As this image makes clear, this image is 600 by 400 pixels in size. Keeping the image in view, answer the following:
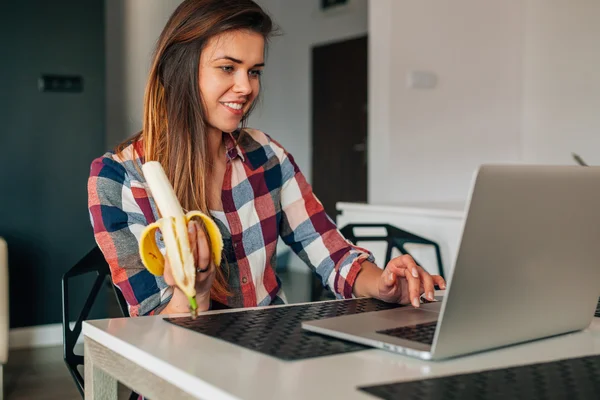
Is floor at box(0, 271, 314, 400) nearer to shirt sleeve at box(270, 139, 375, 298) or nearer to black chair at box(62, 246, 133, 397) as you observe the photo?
black chair at box(62, 246, 133, 397)

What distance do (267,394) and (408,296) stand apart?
62 centimetres

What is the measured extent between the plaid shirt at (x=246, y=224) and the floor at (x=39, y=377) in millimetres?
1853

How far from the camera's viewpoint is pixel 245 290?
160cm

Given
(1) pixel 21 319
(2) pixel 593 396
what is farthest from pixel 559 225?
(1) pixel 21 319

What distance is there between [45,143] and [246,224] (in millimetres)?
2967

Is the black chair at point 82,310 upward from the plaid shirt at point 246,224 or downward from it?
downward

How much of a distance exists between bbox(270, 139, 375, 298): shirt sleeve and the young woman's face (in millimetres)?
267

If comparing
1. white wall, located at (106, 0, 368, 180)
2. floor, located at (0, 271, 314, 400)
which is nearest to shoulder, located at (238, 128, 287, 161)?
floor, located at (0, 271, 314, 400)

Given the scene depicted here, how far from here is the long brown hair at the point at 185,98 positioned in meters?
1.52

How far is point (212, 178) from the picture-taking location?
164 cm

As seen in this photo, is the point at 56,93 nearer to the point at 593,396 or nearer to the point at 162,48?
the point at 162,48

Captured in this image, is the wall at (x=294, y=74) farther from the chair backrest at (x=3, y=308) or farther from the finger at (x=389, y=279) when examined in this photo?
the finger at (x=389, y=279)

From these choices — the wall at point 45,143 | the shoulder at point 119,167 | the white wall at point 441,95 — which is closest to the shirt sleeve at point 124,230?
the shoulder at point 119,167

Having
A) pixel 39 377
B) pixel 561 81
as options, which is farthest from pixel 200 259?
pixel 561 81
